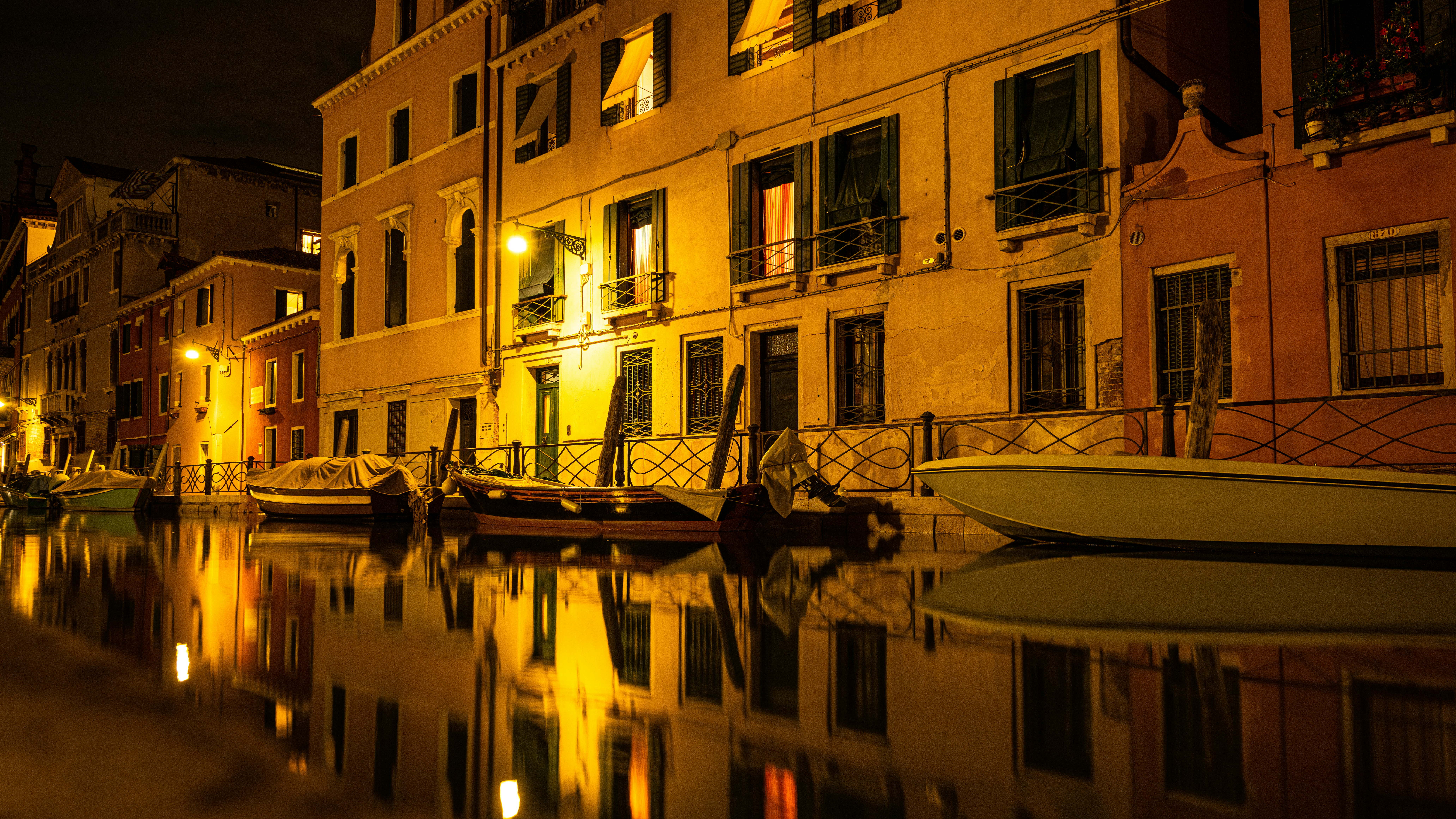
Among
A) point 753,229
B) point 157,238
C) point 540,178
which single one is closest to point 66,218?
point 157,238

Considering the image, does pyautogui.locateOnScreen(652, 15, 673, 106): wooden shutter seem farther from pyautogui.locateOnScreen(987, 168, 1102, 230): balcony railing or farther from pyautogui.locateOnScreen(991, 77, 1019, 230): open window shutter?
pyautogui.locateOnScreen(987, 168, 1102, 230): balcony railing

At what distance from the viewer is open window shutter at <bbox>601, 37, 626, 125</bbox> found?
2027cm

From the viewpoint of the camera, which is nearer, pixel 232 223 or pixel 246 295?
pixel 246 295

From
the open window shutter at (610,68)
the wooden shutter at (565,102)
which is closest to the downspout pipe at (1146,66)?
the open window shutter at (610,68)

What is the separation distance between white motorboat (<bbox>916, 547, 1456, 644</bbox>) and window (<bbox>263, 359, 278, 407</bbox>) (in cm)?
2828

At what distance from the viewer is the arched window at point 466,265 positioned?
23.8m

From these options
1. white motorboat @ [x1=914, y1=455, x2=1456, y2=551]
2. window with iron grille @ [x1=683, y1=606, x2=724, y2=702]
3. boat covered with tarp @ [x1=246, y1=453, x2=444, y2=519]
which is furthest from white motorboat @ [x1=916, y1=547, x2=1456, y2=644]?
boat covered with tarp @ [x1=246, y1=453, x2=444, y2=519]

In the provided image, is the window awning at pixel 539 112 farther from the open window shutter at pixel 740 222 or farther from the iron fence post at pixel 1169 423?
the iron fence post at pixel 1169 423

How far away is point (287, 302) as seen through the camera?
37.2 meters

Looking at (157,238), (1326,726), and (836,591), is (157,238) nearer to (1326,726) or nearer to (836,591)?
(836,591)

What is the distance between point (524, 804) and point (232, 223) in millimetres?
46444

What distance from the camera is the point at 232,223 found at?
43594mm

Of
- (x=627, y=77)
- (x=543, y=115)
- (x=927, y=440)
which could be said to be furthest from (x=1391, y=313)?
(x=543, y=115)

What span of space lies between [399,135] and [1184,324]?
2058 cm
